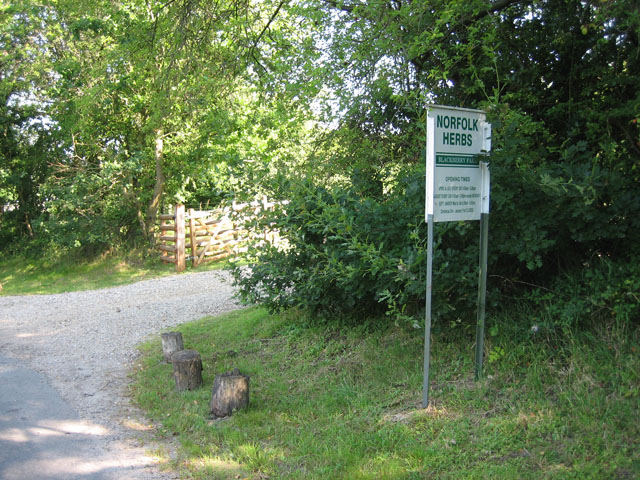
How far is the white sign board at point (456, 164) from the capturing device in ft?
15.5

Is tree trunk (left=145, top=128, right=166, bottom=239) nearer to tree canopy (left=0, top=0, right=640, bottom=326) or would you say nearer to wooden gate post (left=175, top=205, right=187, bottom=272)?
wooden gate post (left=175, top=205, right=187, bottom=272)

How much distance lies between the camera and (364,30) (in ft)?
23.7

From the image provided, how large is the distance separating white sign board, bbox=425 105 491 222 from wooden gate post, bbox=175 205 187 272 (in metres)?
13.4

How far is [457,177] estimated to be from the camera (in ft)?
15.9

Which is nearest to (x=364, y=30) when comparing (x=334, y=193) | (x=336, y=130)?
(x=336, y=130)

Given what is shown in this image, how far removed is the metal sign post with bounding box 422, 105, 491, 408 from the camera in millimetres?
4723

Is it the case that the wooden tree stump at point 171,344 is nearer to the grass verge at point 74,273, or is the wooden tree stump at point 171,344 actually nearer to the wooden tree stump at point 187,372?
the wooden tree stump at point 187,372

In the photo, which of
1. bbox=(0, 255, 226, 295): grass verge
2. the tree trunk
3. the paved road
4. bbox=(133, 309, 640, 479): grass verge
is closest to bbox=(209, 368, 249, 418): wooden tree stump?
bbox=(133, 309, 640, 479): grass verge

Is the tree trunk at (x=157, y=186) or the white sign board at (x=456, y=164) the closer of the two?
the white sign board at (x=456, y=164)

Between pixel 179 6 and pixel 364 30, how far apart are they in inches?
140

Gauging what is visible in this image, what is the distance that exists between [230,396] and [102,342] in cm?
464

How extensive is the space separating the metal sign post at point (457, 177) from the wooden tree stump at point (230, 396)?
1.85 meters

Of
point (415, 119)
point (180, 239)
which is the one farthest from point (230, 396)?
point (180, 239)

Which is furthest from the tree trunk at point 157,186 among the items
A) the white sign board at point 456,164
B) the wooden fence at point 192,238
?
the white sign board at point 456,164
